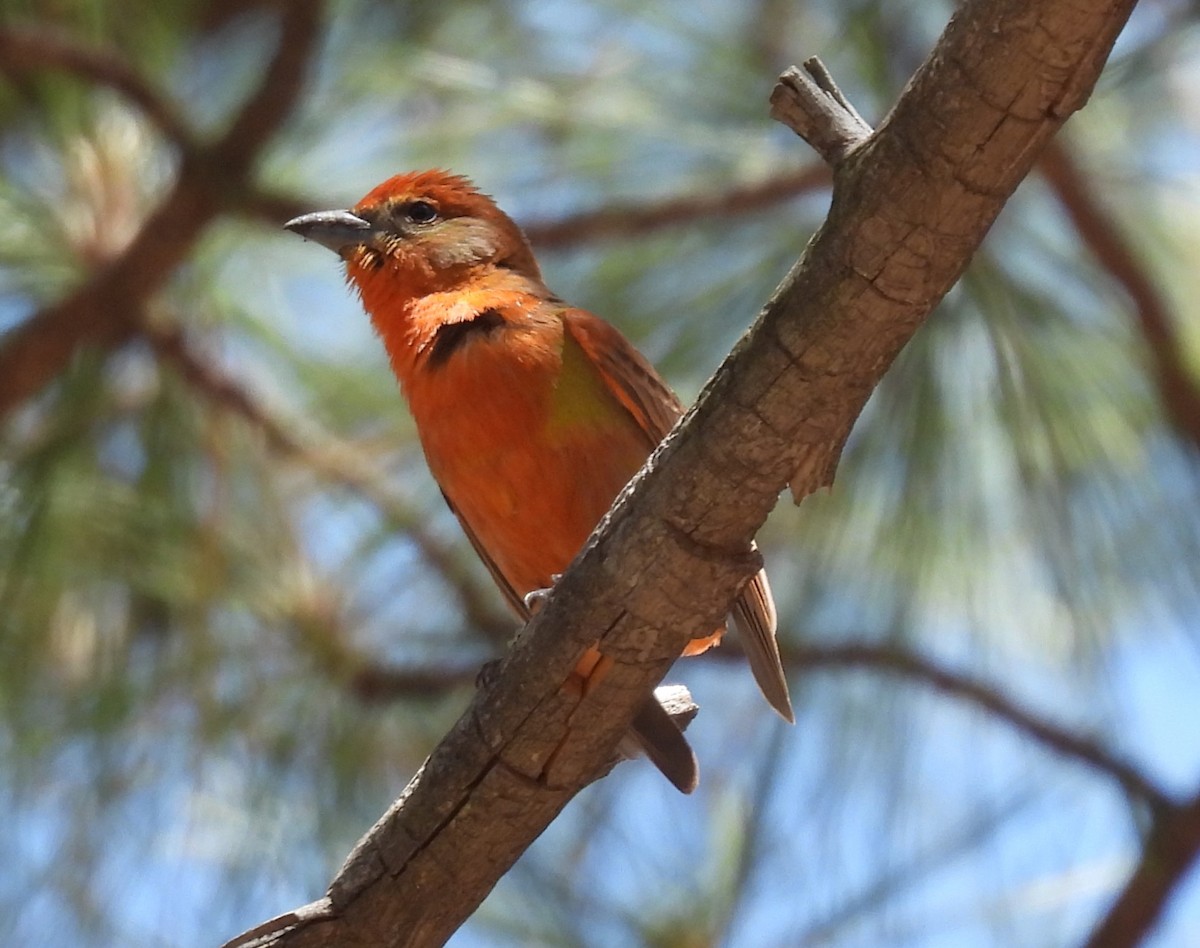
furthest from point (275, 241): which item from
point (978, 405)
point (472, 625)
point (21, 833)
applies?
point (978, 405)

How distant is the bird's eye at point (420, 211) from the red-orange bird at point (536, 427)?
15.2 inches

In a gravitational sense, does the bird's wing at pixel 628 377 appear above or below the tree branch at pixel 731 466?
above

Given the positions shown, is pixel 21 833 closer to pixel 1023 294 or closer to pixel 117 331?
pixel 117 331

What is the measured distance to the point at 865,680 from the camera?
159 inches

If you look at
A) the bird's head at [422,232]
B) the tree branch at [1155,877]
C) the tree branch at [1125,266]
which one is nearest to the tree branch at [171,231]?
the bird's head at [422,232]

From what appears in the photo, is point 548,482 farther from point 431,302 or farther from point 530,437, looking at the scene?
point 431,302

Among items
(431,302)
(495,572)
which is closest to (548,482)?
(495,572)

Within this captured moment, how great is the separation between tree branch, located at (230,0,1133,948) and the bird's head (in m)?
1.47

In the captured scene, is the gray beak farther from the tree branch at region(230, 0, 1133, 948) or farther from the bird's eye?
the tree branch at region(230, 0, 1133, 948)

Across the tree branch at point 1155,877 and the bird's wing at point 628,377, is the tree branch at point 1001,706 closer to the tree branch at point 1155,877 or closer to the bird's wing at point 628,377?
the tree branch at point 1155,877

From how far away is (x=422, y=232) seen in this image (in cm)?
355

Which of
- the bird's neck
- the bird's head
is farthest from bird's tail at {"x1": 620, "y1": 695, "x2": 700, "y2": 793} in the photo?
the bird's head

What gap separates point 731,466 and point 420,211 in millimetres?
1856

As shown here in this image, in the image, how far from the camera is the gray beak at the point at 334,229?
3447mm
